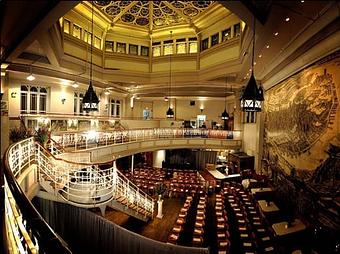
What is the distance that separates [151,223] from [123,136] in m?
4.57

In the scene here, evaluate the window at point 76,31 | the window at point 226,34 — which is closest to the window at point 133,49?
the window at point 76,31

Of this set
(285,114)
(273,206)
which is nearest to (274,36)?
(285,114)

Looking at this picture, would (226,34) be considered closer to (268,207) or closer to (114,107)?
(268,207)

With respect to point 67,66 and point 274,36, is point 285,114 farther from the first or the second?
point 67,66

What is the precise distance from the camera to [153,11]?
508 inches

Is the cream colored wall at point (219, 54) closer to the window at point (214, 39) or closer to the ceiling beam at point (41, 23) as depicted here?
the window at point (214, 39)

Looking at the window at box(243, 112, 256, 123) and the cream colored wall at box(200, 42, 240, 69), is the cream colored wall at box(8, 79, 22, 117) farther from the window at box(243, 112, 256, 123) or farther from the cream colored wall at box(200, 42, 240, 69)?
the window at box(243, 112, 256, 123)

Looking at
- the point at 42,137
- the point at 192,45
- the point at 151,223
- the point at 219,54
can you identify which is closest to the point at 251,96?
the point at 42,137

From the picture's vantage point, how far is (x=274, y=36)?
20.2 ft

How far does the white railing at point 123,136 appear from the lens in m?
9.39

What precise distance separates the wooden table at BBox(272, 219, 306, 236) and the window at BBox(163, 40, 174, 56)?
11836 mm

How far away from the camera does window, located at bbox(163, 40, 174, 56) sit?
1544 centimetres

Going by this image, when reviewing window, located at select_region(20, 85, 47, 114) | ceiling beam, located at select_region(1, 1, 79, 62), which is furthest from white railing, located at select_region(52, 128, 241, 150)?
window, located at select_region(20, 85, 47, 114)

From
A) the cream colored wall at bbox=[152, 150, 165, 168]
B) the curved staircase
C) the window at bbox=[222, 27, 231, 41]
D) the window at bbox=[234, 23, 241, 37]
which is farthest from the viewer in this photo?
the cream colored wall at bbox=[152, 150, 165, 168]
